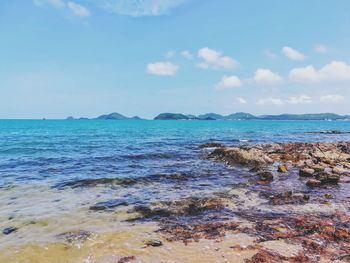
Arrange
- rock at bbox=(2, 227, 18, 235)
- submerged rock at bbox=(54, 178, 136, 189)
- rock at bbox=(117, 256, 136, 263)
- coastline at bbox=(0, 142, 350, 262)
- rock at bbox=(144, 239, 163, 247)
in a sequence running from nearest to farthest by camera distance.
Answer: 1. rock at bbox=(117, 256, 136, 263)
2. coastline at bbox=(0, 142, 350, 262)
3. rock at bbox=(144, 239, 163, 247)
4. rock at bbox=(2, 227, 18, 235)
5. submerged rock at bbox=(54, 178, 136, 189)

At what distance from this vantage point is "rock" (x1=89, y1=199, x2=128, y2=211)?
1617cm

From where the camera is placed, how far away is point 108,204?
16.9 m

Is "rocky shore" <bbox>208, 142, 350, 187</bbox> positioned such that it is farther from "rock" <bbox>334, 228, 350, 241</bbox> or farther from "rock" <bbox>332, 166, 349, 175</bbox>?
"rock" <bbox>334, 228, 350, 241</bbox>

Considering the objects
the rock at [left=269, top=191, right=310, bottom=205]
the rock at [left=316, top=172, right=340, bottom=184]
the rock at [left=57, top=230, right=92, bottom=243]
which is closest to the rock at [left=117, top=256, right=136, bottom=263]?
the rock at [left=57, top=230, right=92, bottom=243]

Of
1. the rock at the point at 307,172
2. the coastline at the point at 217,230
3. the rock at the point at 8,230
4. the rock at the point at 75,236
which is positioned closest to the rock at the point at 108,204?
the coastline at the point at 217,230

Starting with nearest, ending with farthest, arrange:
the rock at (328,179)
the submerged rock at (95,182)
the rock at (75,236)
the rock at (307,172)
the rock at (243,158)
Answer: the rock at (75,236) → the submerged rock at (95,182) → the rock at (328,179) → the rock at (307,172) → the rock at (243,158)

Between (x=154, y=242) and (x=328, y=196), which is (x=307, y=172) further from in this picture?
(x=154, y=242)

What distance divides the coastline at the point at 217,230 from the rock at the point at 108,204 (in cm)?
A: 6

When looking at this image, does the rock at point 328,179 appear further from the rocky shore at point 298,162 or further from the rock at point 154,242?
the rock at point 154,242

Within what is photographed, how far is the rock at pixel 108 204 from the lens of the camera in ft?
53.1

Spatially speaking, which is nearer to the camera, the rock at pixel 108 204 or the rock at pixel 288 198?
the rock at pixel 108 204

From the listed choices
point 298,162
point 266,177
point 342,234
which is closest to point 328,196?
point 266,177

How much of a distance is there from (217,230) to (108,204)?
22.9ft

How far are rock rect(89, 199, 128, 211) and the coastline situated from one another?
57 mm
